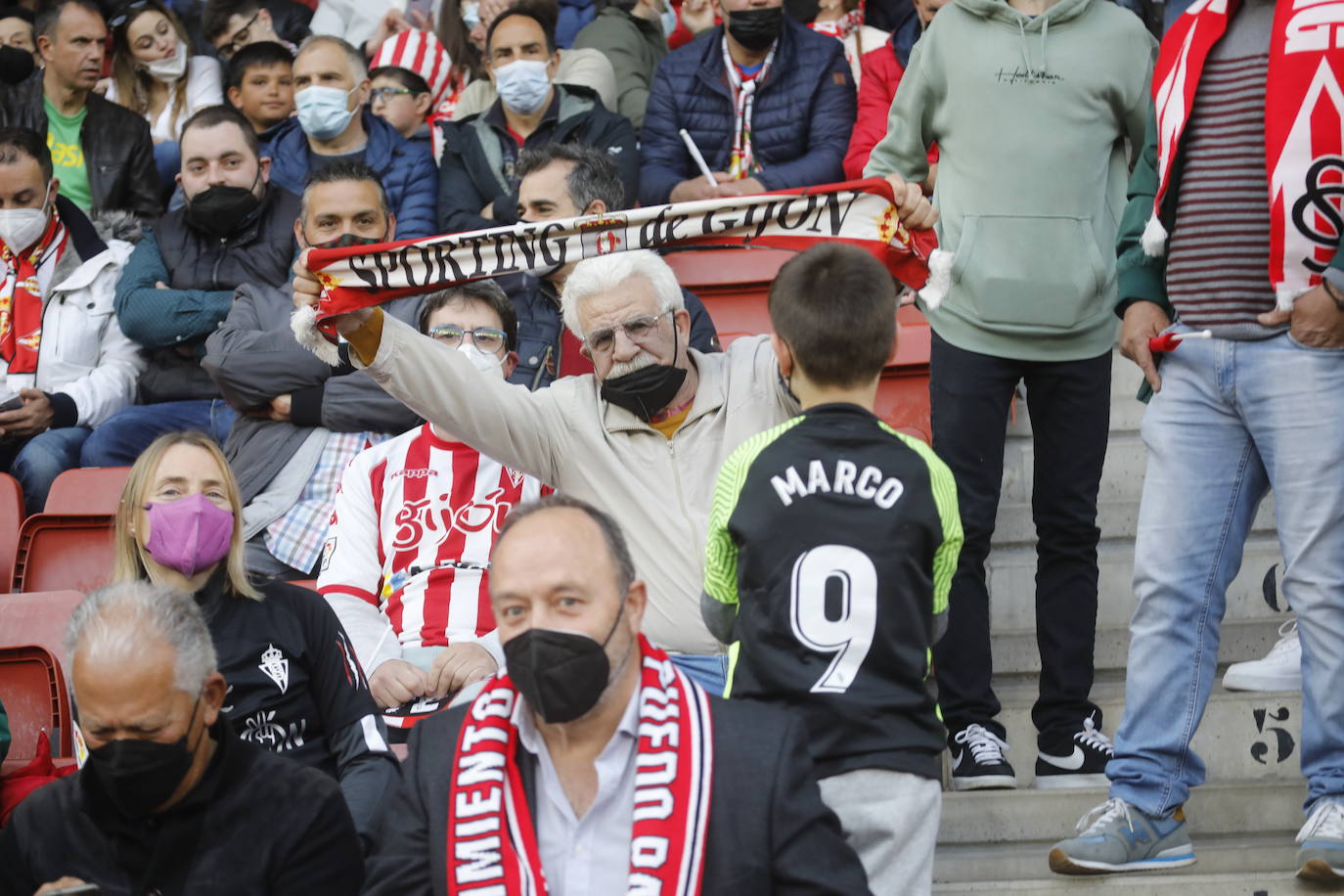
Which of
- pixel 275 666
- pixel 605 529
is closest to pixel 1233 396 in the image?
pixel 605 529

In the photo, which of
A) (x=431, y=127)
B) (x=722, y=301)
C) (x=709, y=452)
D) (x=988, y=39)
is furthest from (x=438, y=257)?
(x=431, y=127)

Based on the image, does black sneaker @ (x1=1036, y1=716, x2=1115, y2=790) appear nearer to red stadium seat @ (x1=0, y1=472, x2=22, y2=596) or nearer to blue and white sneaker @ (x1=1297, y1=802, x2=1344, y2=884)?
blue and white sneaker @ (x1=1297, y1=802, x2=1344, y2=884)

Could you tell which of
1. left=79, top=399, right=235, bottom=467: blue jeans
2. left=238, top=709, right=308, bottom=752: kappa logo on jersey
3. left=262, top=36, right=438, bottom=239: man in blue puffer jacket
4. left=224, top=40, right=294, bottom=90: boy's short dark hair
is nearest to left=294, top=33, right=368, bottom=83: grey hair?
left=262, top=36, right=438, bottom=239: man in blue puffer jacket

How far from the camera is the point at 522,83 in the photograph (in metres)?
6.57

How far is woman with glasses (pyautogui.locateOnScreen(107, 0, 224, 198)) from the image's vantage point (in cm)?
795

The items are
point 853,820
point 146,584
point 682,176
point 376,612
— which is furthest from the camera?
point 682,176

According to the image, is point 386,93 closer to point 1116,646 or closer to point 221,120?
point 221,120

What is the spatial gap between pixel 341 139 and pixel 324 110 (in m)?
0.15

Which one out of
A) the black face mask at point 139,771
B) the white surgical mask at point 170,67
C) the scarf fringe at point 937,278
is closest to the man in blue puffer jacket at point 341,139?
the white surgical mask at point 170,67

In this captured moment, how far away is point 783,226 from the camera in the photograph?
3.75 m

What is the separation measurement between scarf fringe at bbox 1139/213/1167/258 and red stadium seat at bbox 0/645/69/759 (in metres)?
2.86

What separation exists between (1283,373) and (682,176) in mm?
3467

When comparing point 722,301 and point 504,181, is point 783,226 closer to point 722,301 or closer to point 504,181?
point 722,301

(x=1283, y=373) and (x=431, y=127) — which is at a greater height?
(x=431, y=127)
